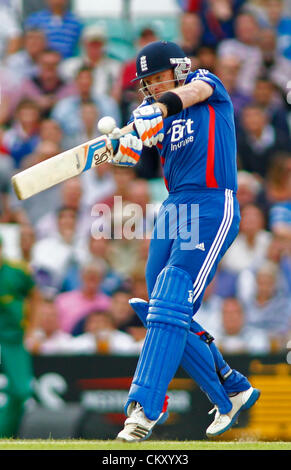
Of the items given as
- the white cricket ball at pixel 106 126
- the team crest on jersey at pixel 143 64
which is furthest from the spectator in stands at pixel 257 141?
the white cricket ball at pixel 106 126

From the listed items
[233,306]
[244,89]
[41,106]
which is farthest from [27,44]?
[233,306]

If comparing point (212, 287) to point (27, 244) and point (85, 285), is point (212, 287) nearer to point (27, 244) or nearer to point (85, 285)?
point (85, 285)

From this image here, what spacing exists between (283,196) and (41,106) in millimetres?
3620

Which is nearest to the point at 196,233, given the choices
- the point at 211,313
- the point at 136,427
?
the point at 136,427

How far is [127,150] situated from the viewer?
5465 mm

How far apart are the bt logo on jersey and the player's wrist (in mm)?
436

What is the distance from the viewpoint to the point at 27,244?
10.7 metres

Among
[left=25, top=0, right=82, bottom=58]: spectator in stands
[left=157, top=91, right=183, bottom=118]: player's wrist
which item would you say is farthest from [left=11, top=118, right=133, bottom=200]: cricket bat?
[left=25, top=0, right=82, bottom=58]: spectator in stands

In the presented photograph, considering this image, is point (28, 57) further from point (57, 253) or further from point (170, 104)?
point (170, 104)

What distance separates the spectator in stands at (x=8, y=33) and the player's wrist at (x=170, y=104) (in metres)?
7.96

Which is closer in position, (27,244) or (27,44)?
(27,244)

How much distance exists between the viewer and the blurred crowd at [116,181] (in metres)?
9.85

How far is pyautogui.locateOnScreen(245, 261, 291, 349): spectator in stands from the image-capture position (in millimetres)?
9844

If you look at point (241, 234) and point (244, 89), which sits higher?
point (244, 89)
